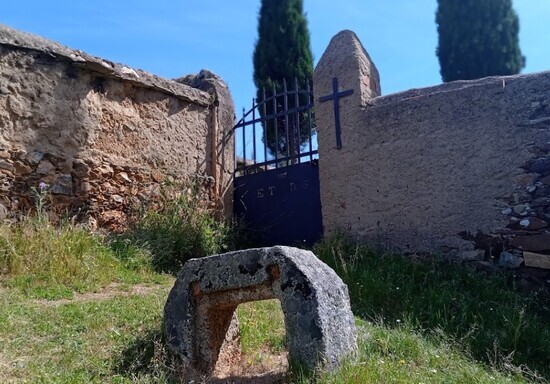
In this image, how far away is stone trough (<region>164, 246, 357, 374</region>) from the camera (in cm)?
288

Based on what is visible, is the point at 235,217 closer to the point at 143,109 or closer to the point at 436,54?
the point at 143,109

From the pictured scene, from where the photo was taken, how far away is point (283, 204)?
A: 7.12 m

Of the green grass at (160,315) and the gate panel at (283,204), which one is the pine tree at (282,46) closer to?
the gate panel at (283,204)

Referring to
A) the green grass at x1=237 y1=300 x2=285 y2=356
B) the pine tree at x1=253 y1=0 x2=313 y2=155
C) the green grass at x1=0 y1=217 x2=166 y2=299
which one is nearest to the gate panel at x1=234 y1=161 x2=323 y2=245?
the green grass at x1=0 y1=217 x2=166 y2=299

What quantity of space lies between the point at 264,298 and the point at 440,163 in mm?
3275

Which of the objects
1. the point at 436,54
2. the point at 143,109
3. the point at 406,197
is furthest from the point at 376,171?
the point at 436,54

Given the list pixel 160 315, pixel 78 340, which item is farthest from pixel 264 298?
pixel 78 340

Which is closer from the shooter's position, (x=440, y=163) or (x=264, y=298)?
(x=264, y=298)

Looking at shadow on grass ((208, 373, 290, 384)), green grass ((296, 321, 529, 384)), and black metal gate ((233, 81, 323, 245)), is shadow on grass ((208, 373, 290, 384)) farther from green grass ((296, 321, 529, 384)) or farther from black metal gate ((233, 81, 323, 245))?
black metal gate ((233, 81, 323, 245))

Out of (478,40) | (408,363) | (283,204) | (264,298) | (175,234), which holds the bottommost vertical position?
(408,363)

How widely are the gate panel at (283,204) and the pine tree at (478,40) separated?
740 centimetres

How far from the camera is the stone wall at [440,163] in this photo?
17.4ft

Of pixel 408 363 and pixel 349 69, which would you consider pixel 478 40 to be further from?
pixel 408 363

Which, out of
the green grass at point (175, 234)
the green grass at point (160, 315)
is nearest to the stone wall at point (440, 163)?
the green grass at point (160, 315)
